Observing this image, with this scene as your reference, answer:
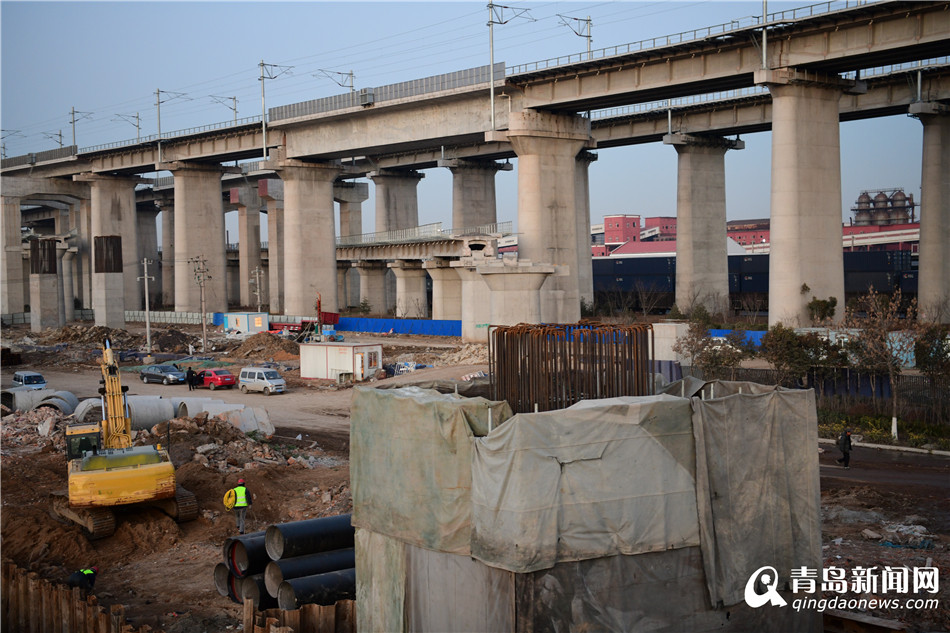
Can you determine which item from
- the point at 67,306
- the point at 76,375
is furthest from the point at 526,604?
the point at 67,306

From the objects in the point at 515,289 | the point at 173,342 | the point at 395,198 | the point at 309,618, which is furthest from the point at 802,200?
the point at 395,198

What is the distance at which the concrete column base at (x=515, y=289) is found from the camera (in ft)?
175

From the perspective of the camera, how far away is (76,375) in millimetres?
57812

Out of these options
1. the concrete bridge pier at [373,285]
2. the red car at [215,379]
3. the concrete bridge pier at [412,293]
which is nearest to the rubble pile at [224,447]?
the red car at [215,379]

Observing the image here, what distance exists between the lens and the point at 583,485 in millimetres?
10719

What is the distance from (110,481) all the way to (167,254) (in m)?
120

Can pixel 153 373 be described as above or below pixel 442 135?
below

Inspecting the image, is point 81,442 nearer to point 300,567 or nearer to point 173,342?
point 300,567

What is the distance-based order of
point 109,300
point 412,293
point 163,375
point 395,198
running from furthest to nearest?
point 395,198 → point 412,293 → point 109,300 → point 163,375

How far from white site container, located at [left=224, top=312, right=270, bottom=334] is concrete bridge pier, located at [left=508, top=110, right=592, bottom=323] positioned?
30825mm

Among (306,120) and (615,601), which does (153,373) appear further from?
(615,601)

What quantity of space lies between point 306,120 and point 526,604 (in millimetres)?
68989

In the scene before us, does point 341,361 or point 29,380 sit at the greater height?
point 341,361

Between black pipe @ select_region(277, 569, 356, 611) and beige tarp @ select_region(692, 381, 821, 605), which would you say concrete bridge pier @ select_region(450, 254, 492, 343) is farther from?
beige tarp @ select_region(692, 381, 821, 605)
